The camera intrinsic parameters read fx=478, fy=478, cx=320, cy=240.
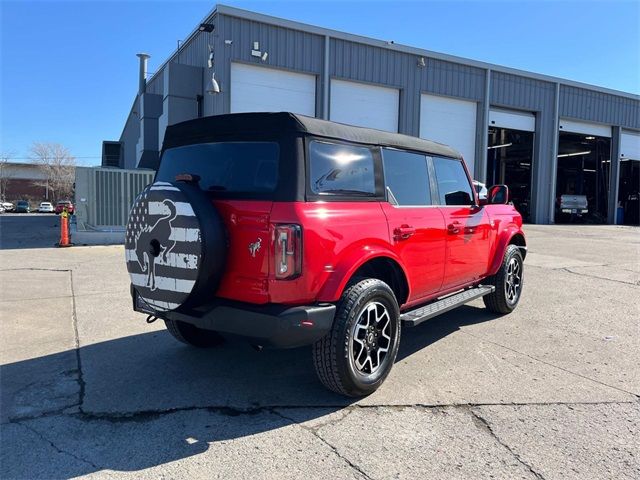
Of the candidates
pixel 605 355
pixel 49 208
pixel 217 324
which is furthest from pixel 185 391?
pixel 49 208

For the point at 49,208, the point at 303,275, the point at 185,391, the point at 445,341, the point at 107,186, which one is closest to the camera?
the point at 303,275

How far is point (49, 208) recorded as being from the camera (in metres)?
56.9

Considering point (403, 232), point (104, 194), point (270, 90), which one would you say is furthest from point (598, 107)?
A: point (403, 232)

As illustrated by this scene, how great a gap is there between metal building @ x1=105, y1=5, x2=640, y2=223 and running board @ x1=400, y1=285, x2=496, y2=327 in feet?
39.5

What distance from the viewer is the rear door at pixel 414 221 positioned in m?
4.00

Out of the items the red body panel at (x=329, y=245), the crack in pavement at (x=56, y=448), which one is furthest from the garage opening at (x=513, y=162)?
the crack in pavement at (x=56, y=448)

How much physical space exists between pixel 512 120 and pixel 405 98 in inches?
270

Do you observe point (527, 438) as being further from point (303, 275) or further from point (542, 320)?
point (542, 320)

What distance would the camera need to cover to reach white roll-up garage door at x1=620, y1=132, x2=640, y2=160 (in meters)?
27.1

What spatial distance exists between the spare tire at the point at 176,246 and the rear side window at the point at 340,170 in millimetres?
755

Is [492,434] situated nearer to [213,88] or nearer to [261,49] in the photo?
[213,88]

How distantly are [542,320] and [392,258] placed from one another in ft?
10.0

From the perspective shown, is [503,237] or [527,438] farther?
[503,237]

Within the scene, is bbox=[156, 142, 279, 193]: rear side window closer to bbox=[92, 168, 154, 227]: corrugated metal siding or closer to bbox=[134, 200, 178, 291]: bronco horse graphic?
bbox=[134, 200, 178, 291]: bronco horse graphic
